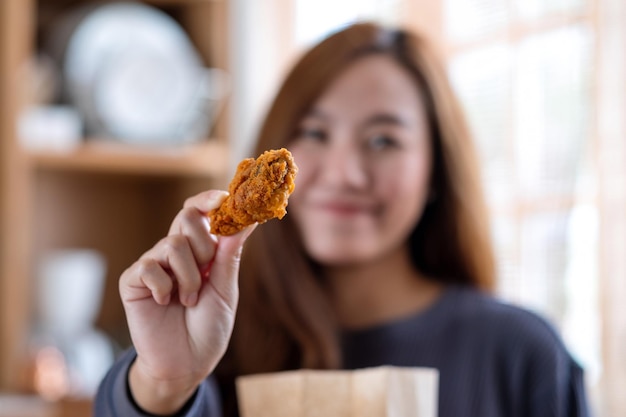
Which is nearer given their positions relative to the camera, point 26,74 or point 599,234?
point 599,234

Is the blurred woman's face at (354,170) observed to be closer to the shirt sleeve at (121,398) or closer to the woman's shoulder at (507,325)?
the woman's shoulder at (507,325)

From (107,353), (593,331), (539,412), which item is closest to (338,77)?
(539,412)

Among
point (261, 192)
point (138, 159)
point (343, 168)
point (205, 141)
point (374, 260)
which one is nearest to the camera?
point (261, 192)

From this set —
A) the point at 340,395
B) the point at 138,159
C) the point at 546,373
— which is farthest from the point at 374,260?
the point at 138,159

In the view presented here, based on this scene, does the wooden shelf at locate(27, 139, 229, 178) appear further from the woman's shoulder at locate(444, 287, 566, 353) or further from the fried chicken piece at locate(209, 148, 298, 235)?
the fried chicken piece at locate(209, 148, 298, 235)

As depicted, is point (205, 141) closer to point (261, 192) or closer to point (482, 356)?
point (482, 356)

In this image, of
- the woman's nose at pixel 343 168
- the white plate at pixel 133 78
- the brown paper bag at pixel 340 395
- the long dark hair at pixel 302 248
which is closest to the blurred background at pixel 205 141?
the white plate at pixel 133 78

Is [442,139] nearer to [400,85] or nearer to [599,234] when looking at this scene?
[400,85]

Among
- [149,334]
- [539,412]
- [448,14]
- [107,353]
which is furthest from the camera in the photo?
[107,353]
